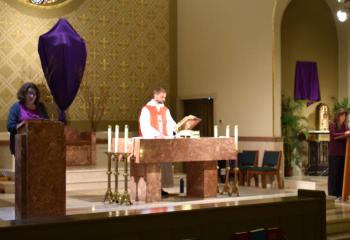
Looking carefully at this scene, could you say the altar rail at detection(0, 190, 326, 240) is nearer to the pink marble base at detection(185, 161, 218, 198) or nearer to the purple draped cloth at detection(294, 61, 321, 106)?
the pink marble base at detection(185, 161, 218, 198)

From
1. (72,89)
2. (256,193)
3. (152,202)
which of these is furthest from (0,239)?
(72,89)

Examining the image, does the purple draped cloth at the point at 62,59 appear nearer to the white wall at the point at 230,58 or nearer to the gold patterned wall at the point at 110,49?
the gold patterned wall at the point at 110,49

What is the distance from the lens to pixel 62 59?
11.6 meters

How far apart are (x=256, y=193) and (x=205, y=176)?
133 cm

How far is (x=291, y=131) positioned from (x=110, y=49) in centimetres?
464

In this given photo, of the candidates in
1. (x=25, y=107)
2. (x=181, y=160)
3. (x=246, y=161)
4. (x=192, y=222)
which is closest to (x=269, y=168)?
(x=246, y=161)

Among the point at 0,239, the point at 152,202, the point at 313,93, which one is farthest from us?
the point at 313,93

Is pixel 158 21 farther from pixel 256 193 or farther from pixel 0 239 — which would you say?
pixel 0 239

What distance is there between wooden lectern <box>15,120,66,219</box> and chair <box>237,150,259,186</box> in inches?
257

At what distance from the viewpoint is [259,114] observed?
1263cm

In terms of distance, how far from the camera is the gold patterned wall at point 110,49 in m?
12.9

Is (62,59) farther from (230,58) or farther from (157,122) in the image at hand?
(230,58)

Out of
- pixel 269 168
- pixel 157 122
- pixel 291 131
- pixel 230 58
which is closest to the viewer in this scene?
pixel 157 122

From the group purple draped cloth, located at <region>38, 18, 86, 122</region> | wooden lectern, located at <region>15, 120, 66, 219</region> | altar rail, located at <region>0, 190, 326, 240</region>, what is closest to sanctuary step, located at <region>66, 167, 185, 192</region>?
purple draped cloth, located at <region>38, 18, 86, 122</region>
